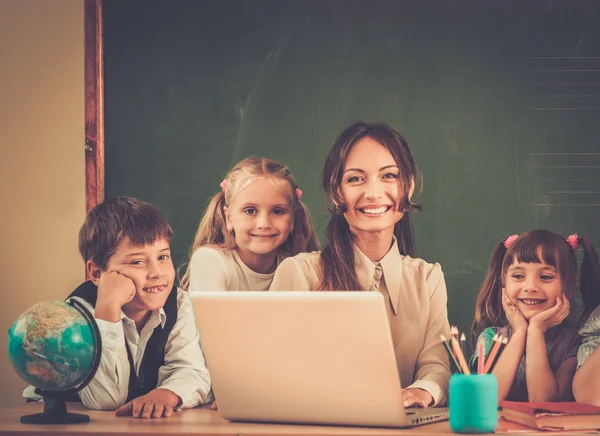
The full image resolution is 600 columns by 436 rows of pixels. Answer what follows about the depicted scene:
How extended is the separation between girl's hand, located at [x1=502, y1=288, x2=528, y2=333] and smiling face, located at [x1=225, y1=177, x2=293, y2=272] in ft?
2.24

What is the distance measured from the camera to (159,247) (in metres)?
2.30

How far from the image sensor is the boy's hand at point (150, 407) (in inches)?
73.1

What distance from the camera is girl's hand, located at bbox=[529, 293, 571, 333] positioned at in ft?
7.48

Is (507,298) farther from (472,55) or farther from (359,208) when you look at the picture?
(472,55)

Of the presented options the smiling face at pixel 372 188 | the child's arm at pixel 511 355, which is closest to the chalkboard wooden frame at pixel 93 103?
the smiling face at pixel 372 188

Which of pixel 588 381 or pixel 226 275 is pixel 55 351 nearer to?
pixel 226 275

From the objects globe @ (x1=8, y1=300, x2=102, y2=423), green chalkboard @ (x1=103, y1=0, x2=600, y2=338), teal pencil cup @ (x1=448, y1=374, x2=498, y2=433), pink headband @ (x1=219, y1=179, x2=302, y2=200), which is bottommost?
teal pencil cup @ (x1=448, y1=374, x2=498, y2=433)

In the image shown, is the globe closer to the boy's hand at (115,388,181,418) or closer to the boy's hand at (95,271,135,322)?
the boy's hand at (115,388,181,418)

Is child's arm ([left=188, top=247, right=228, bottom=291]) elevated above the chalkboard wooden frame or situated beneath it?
situated beneath

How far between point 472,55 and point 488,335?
97 centimetres

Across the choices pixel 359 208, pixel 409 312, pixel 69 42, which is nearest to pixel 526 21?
pixel 359 208

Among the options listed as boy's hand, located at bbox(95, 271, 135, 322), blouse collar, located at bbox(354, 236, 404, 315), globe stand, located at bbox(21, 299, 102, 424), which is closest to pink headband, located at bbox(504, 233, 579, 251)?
blouse collar, located at bbox(354, 236, 404, 315)

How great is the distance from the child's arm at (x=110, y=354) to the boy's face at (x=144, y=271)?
7 centimetres

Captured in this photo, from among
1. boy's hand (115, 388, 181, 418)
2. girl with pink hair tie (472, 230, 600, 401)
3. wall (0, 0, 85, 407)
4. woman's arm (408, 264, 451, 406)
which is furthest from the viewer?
wall (0, 0, 85, 407)
